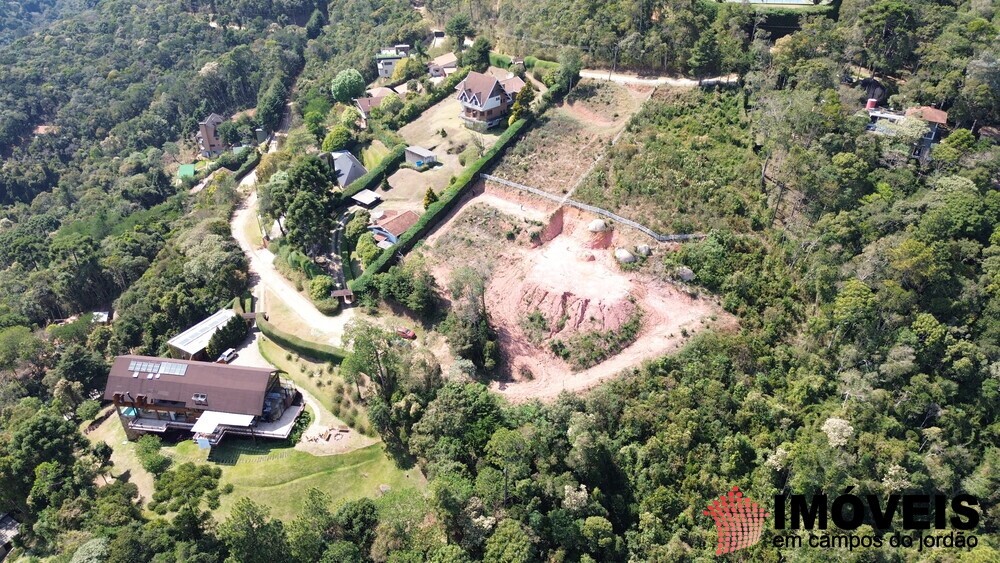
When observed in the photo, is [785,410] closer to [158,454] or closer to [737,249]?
[737,249]

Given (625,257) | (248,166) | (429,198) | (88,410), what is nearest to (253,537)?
(88,410)

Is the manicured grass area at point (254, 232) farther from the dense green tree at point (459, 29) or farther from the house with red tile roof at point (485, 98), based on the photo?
the dense green tree at point (459, 29)

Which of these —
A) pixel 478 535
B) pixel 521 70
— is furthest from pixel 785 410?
pixel 521 70

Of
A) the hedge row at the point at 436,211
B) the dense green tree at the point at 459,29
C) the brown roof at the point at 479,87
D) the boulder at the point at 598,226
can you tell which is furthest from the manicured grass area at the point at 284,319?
the dense green tree at the point at 459,29

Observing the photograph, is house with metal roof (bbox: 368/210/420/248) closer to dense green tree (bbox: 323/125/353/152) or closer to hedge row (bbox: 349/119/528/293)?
hedge row (bbox: 349/119/528/293)

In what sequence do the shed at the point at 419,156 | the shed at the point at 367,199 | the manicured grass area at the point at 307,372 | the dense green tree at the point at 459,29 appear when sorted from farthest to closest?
the dense green tree at the point at 459,29 < the shed at the point at 419,156 < the shed at the point at 367,199 < the manicured grass area at the point at 307,372

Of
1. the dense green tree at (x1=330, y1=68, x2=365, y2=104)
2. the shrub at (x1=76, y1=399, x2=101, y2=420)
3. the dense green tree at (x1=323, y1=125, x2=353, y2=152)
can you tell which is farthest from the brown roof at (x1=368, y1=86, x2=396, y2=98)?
the shrub at (x1=76, y1=399, x2=101, y2=420)
